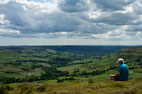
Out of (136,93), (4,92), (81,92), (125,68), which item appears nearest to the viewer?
(136,93)

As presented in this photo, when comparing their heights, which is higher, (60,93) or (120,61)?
(120,61)

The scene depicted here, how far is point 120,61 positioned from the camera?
1759cm

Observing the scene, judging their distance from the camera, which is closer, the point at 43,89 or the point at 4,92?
the point at 4,92

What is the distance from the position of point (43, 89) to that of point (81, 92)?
404cm

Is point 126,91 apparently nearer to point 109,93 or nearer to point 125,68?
point 109,93

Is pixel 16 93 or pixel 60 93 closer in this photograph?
pixel 60 93

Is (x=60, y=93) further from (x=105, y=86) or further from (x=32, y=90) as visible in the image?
(x=105, y=86)

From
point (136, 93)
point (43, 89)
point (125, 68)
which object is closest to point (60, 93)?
point (43, 89)

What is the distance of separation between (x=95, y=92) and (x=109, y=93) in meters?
1.13

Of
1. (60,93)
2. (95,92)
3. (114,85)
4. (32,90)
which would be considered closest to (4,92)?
(32,90)

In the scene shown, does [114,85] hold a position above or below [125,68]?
below

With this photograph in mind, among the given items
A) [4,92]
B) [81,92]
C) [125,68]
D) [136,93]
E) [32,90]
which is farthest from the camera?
[125,68]

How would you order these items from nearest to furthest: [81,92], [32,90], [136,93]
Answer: [136,93], [81,92], [32,90]

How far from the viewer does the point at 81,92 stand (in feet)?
42.9
